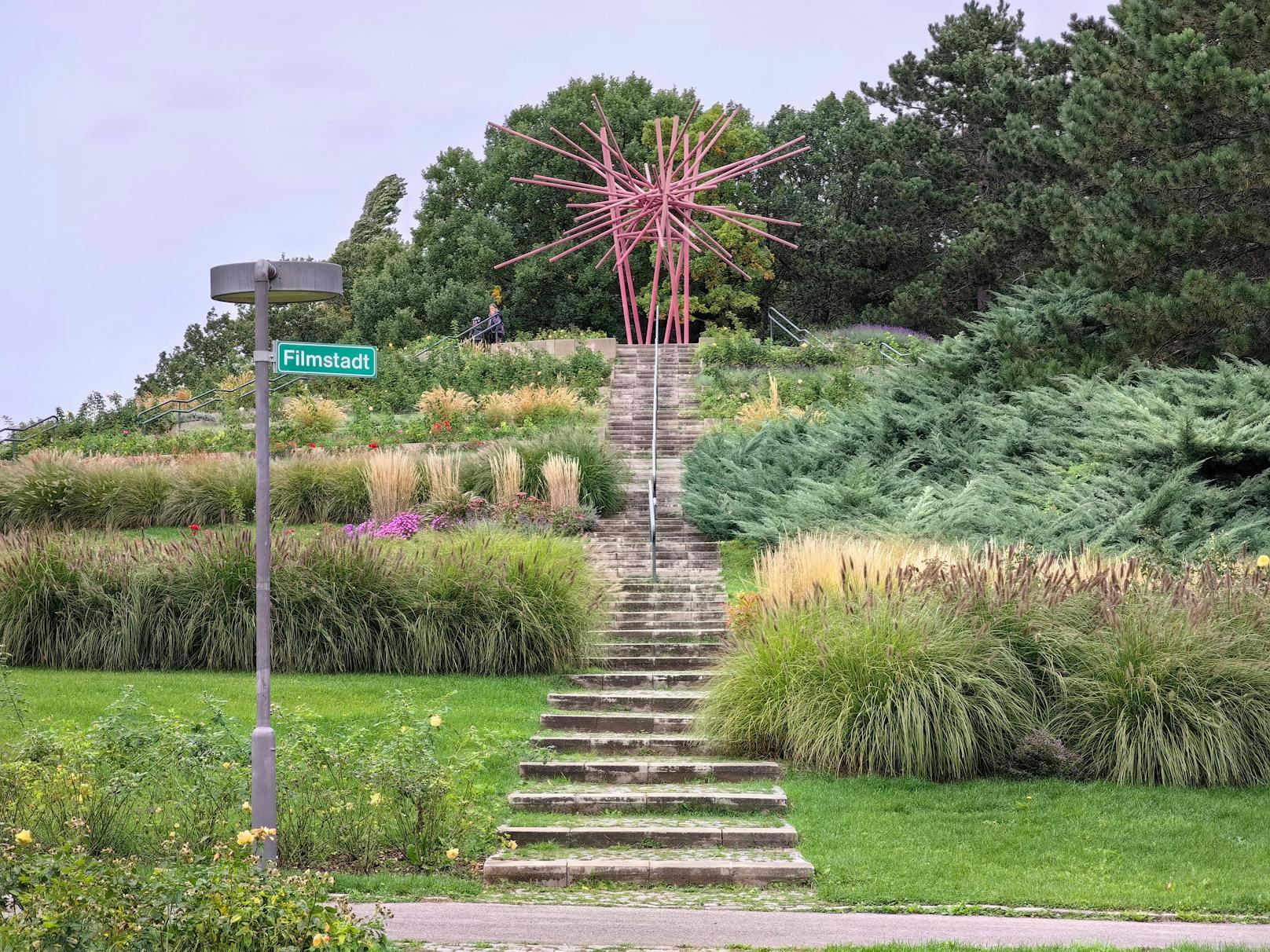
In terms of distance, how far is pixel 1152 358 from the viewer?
19953mm

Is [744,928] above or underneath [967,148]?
underneath

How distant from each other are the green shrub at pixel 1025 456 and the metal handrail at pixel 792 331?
8.03 metres

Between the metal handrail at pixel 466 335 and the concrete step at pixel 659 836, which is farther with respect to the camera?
the metal handrail at pixel 466 335

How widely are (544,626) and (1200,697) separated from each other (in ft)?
18.8

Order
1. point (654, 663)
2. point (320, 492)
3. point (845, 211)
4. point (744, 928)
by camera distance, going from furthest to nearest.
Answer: point (845, 211)
point (320, 492)
point (654, 663)
point (744, 928)

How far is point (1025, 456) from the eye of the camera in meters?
17.8

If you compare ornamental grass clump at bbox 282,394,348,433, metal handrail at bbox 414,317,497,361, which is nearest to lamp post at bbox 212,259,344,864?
ornamental grass clump at bbox 282,394,348,433

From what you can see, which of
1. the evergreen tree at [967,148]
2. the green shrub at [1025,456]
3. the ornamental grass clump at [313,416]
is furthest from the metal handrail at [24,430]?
the evergreen tree at [967,148]

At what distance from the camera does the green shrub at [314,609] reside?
40.7ft

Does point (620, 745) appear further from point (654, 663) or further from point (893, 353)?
point (893, 353)

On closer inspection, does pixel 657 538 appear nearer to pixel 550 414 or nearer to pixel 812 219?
pixel 550 414

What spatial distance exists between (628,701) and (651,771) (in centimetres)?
175

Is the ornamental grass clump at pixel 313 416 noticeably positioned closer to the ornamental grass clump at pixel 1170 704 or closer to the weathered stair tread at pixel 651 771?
the weathered stair tread at pixel 651 771

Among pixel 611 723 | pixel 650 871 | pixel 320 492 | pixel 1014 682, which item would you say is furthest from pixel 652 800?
pixel 320 492
